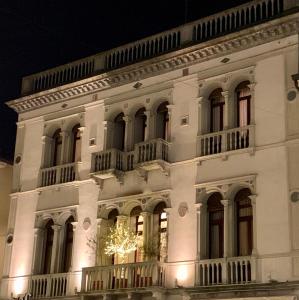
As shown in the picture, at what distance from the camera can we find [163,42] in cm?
2556

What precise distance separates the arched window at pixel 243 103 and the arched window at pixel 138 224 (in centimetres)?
462

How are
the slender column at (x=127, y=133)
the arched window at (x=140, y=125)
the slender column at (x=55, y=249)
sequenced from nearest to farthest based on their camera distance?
the slender column at (x=127, y=133) < the arched window at (x=140, y=125) < the slender column at (x=55, y=249)

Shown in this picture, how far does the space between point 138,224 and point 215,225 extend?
A: 3.03 m

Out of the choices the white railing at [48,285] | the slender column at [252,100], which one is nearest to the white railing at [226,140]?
the slender column at [252,100]

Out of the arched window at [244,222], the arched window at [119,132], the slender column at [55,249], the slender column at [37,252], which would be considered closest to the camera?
the arched window at [244,222]

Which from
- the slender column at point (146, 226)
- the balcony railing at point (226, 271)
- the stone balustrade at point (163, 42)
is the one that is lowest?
the balcony railing at point (226, 271)

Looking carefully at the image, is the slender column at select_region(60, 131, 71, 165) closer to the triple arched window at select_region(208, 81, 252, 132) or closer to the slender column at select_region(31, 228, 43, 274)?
the slender column at select_region(31, 228, 43, 274)

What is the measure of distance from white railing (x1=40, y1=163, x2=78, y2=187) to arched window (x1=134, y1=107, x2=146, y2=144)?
2584 mm

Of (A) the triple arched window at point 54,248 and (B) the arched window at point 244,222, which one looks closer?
(B) the arched window at point 244,222

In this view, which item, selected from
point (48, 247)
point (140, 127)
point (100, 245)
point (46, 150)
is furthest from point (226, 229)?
point (46, 150)

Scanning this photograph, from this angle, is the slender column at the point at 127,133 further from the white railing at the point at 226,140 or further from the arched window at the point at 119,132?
the white railing at the point at 226,140

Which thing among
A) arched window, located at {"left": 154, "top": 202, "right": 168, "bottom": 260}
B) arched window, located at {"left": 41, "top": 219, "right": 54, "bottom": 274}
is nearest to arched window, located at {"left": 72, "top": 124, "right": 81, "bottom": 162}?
arched window, located at {"left": 41, "top": 219, "right": 54, "bottom": 274}

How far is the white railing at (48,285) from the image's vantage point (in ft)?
82.0

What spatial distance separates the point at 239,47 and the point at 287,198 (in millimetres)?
5430
